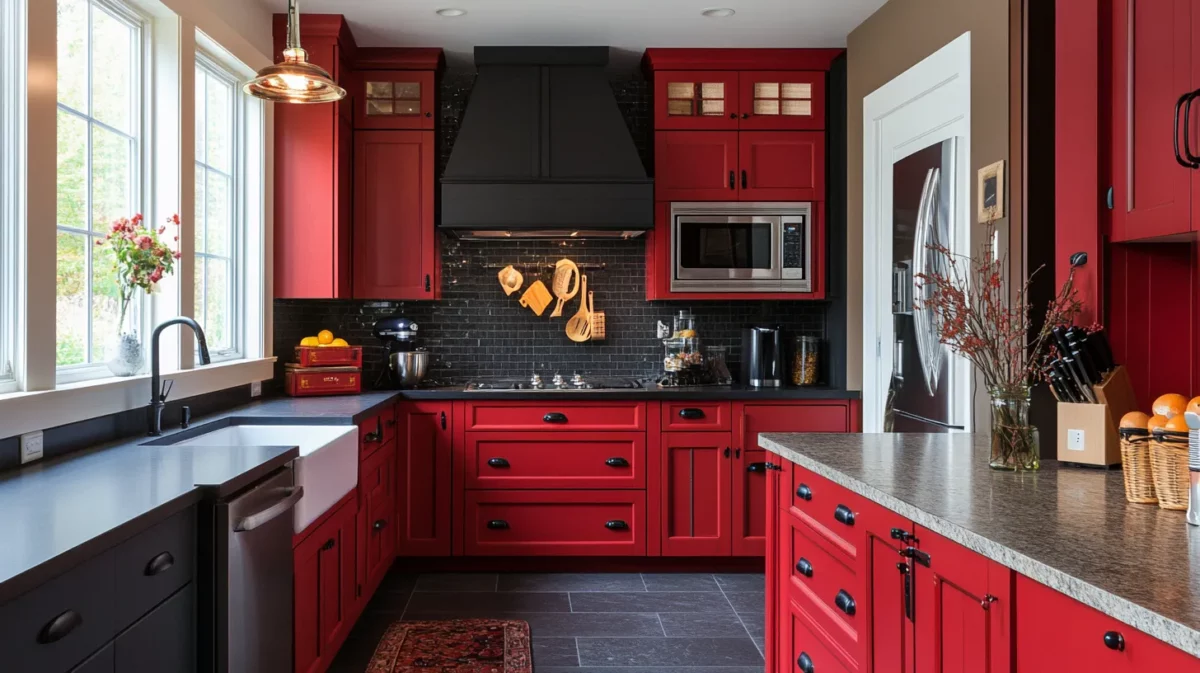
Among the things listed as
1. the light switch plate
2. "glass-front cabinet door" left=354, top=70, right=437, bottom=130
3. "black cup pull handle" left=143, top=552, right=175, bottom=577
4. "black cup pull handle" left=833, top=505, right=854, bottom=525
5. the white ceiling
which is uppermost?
the white ceiling

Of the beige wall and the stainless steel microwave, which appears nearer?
the beige wall

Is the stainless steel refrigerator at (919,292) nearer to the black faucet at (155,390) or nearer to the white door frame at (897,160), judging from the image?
the white door frame at (897,160)

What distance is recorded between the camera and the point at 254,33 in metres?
3.65

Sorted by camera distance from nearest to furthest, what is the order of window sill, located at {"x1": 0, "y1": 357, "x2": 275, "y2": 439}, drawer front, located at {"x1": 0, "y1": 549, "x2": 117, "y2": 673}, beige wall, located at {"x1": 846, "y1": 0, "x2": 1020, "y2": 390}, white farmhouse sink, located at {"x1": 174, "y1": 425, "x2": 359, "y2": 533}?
drawer front, located at {"x1": 0, "y1": 549, "x2": 117, "y2": 673} < window sill, located at {"x1": 0, "y1": 357, "x2": 275, "y2": 439} < white farmhouse sink, located at {"x1": 174, "y1": 425, "x2": 359, "y2": 533} < beige wall, located at {"x1": 846, "y1": 0, "x2": 1020, "y2": 390}

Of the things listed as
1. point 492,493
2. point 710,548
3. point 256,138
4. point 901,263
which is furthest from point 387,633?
point 901,263

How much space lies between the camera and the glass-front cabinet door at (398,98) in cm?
425

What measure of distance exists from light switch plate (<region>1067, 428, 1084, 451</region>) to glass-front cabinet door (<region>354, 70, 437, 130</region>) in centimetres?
330

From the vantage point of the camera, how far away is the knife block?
1.84 m

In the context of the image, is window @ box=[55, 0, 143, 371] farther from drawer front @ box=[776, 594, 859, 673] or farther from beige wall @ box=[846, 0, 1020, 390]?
beige wall @ box=[846, 0, 1020, 390]

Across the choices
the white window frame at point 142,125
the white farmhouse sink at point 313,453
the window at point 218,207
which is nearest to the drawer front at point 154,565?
the white farmhouse sink at point 313,453

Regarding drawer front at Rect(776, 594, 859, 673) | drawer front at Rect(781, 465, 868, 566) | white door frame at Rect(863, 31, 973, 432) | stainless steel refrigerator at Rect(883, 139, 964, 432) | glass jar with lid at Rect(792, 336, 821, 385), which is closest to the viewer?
drawer front at Rect(781, 465, 868, 566)

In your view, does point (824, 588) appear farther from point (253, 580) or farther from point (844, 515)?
point (253, 580)

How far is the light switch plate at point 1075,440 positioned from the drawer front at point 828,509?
54 cm

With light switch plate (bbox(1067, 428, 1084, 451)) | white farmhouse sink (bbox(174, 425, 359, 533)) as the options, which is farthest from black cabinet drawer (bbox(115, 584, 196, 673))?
light switch plate (bbox(1067, 428, 1084, 451))
